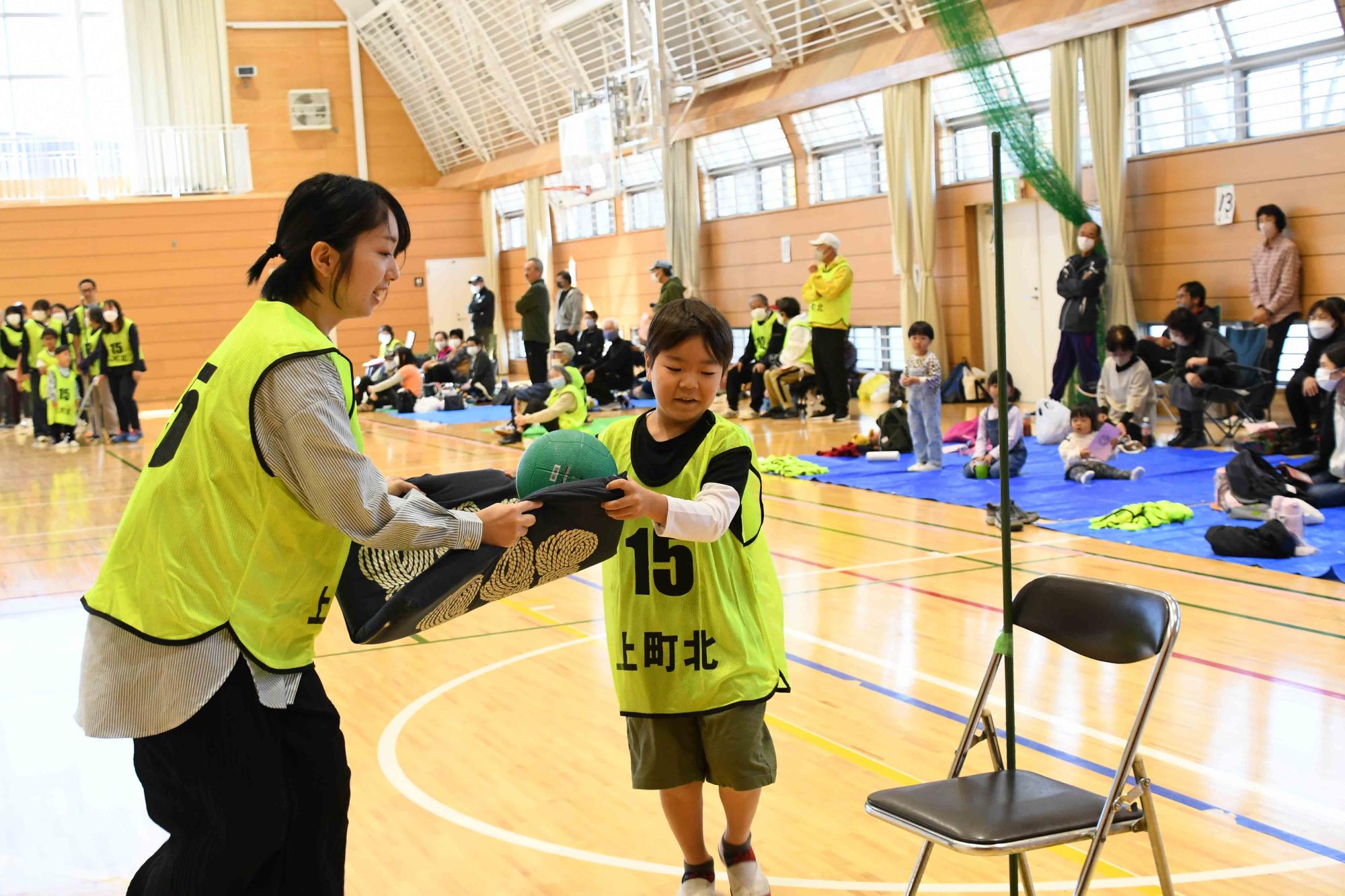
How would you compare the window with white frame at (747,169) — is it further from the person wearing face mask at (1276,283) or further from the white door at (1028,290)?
the person wearing face mask at (1276,283)

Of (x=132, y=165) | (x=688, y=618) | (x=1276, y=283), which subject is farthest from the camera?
(x=132, y=165)

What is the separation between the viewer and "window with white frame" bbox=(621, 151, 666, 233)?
69.2 ft

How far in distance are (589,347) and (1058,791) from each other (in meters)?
14.7

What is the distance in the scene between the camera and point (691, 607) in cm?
292

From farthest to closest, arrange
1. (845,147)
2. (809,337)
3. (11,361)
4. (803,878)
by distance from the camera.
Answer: (11,361) < (845,147) < (809,337) < (803,878)

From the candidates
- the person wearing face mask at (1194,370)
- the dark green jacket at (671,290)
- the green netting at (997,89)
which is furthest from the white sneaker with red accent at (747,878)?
the dark green jacket at (671,290)

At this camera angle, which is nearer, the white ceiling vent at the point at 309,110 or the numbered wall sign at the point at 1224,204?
the numbered wall sign at the point at 1224,204

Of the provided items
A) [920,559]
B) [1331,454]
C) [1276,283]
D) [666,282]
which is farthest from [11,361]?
[1331,454]

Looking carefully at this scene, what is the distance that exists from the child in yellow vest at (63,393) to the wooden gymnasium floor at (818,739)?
923cm

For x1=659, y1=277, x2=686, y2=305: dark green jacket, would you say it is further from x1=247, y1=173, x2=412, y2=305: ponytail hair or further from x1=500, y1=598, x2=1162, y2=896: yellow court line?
x1=247, y1=173, x2=412, y2=305: ponytail hair

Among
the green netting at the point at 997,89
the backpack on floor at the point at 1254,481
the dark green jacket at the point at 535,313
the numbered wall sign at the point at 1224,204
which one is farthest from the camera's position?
the dark green jacket at the point at 535,313

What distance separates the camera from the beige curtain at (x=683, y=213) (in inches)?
760

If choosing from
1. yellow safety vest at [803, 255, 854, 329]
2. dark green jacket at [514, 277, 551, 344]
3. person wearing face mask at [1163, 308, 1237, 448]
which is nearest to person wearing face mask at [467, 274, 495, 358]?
dark green jacket at [514, 277, 551, 344]

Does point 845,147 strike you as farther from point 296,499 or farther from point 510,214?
point 296,499
